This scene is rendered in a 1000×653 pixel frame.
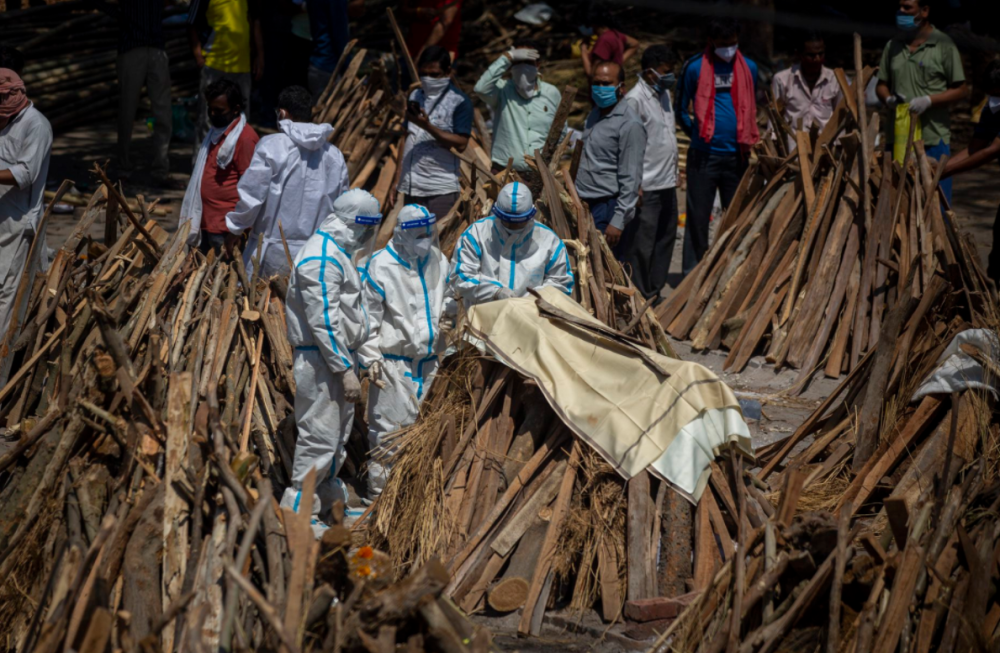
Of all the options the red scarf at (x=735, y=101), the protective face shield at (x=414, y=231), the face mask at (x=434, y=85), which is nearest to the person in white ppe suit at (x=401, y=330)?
the protective face shield at (x=414, y=231)

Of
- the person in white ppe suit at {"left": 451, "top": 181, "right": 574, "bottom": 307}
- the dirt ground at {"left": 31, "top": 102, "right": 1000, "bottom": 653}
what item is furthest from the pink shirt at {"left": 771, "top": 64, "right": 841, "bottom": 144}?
the person in white ppe suit at {"left": 451, "top": 181, "right": 574, "bottom": 307}

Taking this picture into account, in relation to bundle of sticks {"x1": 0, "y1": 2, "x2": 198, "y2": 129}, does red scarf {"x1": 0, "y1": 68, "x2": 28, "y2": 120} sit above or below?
above

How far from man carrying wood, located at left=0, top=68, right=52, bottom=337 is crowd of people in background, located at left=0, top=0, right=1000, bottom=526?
1 cm

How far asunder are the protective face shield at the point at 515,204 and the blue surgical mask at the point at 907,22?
4.67m

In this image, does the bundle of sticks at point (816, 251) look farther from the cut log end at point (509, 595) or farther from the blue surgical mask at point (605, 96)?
the cut log end at point (509, 595)

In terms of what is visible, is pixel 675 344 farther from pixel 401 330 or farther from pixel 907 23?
pixel 907 23

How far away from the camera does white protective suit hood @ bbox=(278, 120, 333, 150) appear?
22.8ft

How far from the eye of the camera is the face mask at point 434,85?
8180mm

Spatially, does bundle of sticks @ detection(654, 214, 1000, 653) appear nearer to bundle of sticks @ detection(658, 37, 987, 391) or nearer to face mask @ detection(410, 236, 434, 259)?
face mask @ detection(410, 236, 434, 259)

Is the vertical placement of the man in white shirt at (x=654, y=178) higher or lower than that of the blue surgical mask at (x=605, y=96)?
lower

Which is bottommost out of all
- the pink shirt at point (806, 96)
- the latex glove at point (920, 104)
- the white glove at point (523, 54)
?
the pink shirt at point (806, 96)

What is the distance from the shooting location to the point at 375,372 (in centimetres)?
589

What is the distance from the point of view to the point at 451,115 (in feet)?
27.0

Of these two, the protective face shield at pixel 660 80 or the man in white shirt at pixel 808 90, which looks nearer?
the protective face shield at pixel 660 80
